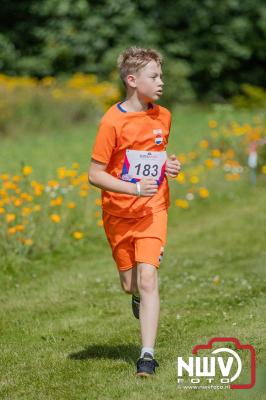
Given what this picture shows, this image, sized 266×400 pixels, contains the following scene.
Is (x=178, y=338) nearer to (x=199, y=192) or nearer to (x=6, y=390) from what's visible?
(x=6, y=390)

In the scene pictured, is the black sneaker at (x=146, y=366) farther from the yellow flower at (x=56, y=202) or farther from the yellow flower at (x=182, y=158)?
the yellow flower at (x=182, y=158)

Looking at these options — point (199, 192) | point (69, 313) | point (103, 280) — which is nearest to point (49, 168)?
point (199, 192)

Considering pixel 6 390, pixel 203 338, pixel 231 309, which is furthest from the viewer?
pixel 231 309

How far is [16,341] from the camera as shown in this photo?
584 cm

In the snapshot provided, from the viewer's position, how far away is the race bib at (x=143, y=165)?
487 cm

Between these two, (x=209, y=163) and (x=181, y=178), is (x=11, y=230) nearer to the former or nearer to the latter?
(x=181, y=178)

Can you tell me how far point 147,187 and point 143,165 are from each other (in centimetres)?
23

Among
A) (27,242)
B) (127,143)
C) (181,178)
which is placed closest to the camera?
(127,143)

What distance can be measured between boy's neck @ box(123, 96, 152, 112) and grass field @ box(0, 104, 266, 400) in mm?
1434

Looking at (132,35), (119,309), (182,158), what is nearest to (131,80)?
(119,309)

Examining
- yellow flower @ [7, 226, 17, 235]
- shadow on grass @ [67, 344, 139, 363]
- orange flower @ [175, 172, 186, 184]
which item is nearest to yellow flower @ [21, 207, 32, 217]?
yellow flower @ [7, 226, 17, 235]

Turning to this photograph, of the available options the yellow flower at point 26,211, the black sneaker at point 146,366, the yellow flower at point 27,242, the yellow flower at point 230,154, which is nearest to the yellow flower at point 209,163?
the yellow flower at point 230,154

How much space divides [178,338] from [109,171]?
1.30 m

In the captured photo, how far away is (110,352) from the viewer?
5406 mm
